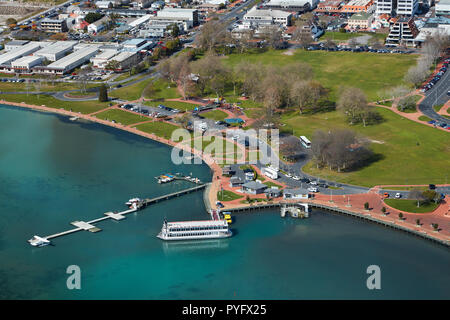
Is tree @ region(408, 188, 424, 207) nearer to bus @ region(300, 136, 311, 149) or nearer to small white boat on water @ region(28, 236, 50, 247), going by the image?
bus @ region(300, 136, 311, 149)

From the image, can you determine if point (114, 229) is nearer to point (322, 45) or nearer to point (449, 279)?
point (449, 279)

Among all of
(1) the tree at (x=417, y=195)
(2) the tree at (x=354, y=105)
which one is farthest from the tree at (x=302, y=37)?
(1) the tree at (x=417, y=195)

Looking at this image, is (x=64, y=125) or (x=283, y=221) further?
(x=64, y=125)

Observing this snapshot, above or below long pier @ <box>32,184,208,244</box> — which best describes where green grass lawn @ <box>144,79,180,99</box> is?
above

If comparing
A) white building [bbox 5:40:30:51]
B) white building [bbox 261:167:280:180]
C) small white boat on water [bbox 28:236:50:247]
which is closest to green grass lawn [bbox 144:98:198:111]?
white building [bbox 261:167:280:180]

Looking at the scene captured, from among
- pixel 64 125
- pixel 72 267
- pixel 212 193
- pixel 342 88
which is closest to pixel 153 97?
pixel 64 125

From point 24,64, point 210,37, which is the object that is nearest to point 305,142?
point 210,37

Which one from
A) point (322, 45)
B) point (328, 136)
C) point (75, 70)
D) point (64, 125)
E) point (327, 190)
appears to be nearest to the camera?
point (327, 190)
